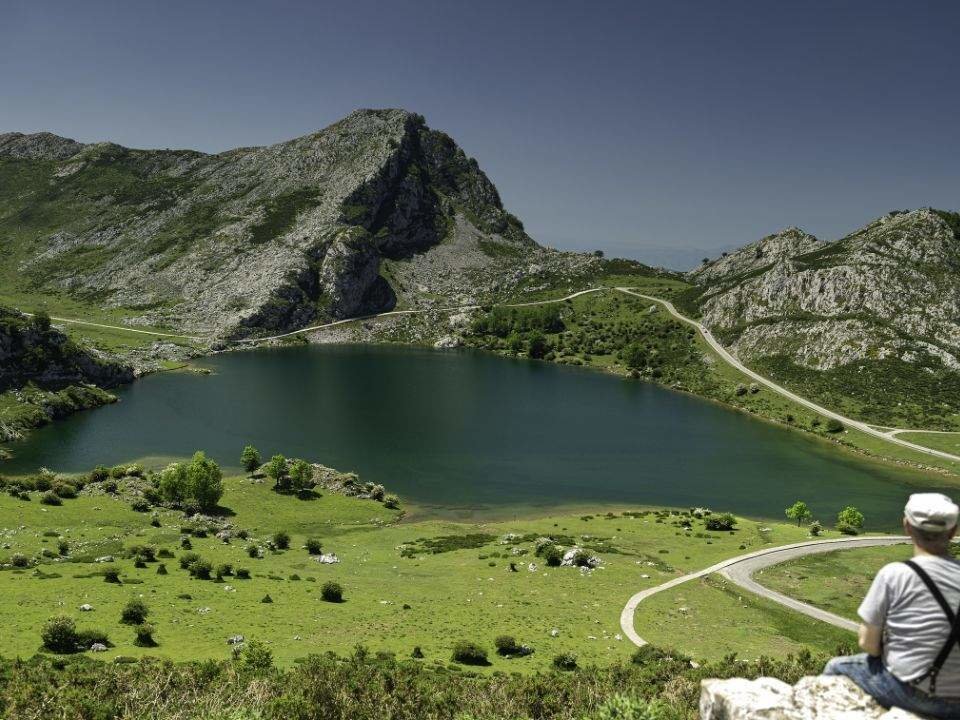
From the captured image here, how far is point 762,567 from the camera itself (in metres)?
65.9

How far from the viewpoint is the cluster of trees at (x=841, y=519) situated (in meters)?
86.0

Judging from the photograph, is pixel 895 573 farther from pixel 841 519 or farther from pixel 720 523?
pixel 841 519

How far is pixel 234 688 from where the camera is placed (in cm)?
2689

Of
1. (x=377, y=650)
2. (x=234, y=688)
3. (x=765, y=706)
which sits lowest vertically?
(x=377, y=650)

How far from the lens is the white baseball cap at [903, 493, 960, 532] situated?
9445mm

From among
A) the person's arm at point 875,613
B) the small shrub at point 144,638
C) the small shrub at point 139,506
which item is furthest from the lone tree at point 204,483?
the person's arm at point 875,613

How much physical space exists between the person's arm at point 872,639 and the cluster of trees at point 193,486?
90.0 m

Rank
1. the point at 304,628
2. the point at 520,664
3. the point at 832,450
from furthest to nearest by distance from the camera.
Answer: the point at 832,450, the point at 304,628, the point at 520,664

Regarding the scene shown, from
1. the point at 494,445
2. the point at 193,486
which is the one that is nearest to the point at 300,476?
the point at 193,486

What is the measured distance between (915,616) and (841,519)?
9571 cm

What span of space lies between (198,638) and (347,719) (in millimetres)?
23663

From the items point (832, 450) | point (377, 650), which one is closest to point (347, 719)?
point (377, 650)

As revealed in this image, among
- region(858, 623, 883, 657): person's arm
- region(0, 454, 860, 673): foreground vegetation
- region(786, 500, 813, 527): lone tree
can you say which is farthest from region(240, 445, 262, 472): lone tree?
region(858, 623, 883, 657): person's arm

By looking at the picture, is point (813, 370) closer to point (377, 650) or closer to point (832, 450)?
point (832, 450)
